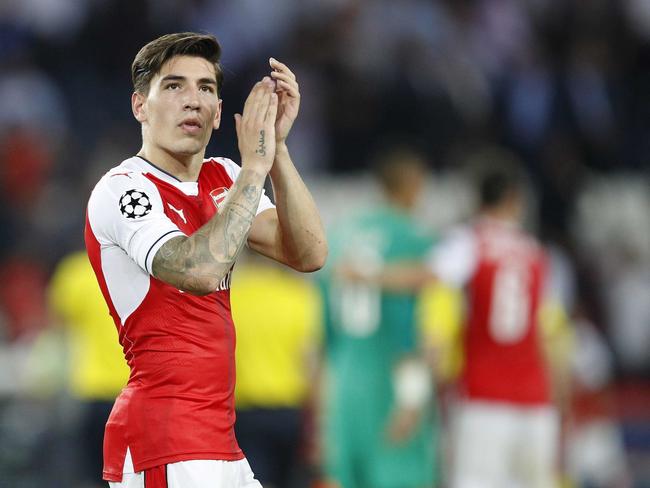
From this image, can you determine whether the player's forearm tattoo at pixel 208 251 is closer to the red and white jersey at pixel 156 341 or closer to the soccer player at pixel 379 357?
the red and white jersey at pixel 156 341

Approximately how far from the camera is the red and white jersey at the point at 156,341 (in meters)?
4.02

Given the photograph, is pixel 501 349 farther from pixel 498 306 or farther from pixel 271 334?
pixel 271 334

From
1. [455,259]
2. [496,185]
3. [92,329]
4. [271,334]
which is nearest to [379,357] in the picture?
[271,334]

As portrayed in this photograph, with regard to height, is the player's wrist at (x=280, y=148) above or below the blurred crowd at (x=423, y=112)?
below

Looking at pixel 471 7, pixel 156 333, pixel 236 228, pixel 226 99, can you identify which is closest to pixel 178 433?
pixel 156 333

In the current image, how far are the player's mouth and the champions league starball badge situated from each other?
9.2 inches

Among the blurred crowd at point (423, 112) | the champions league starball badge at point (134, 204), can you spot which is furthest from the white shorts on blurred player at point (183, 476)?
the blurred crowd at point (423, 112)

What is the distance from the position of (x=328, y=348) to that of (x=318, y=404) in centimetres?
50

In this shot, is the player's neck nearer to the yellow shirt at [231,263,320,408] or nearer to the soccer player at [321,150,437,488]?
the soccer player at [321,150,437,488]

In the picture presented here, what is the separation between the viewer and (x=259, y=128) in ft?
13.2

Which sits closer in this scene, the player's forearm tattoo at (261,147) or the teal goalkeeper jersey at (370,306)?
the player's forearm tattoo at (261,147)

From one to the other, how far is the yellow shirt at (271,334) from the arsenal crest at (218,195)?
4.43 metres

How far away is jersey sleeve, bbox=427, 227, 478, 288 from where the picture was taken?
8.52 m

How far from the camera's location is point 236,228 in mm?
3891
